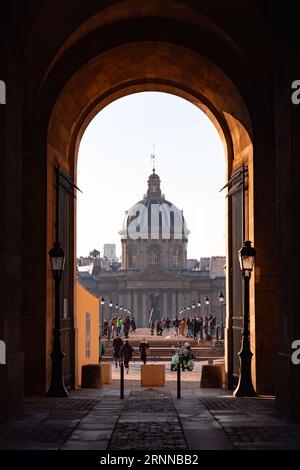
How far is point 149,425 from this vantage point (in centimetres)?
1427

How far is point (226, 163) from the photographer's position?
26297 mm

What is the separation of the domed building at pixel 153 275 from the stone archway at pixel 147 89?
10769cm

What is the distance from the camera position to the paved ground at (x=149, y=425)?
478 inches

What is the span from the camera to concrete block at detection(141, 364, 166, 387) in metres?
28.0

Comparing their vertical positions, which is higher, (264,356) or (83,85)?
(83,85)

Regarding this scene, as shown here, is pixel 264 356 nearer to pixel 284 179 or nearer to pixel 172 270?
pixel 284 179

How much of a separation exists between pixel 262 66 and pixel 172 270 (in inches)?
5650

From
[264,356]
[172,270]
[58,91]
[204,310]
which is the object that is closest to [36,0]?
[58,91]

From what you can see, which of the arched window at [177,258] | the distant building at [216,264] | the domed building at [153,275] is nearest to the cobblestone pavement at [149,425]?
the domed building at [153,275]

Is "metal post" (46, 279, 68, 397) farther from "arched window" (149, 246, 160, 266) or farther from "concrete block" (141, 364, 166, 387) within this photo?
"arched window" (149, 246, 160, 266)

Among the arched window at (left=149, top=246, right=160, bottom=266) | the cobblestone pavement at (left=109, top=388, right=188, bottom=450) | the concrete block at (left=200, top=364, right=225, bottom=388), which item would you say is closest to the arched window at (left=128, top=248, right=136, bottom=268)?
the arched window at (left=149, top=246, right=160, bottom=266)

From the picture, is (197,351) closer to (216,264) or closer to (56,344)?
(56,344)

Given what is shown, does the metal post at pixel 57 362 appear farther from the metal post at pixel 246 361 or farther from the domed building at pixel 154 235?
the domed building at pixel 154 235

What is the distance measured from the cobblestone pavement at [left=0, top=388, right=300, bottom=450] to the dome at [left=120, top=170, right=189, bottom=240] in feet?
507
